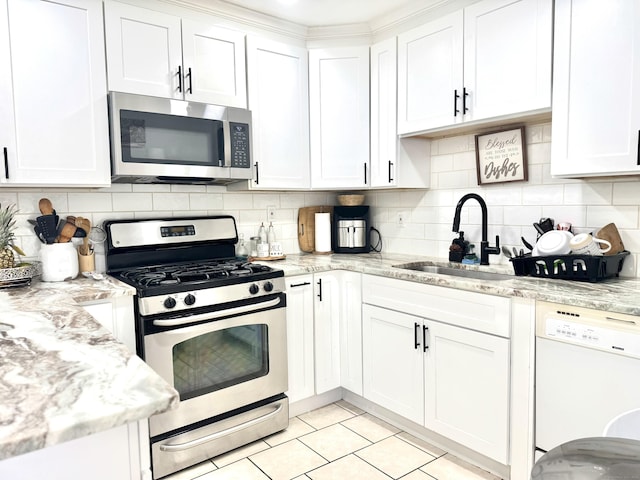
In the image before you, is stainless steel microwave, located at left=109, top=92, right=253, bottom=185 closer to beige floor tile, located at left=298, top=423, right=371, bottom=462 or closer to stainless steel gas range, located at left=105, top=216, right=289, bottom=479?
stainless steel gas range, located at left=105, top=216, right=289, bottom=479

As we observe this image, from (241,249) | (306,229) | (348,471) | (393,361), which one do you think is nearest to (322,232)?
(306,229)

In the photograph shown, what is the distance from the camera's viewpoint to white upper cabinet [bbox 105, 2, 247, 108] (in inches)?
89.4

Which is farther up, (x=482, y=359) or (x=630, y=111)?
(x=630, y=111)

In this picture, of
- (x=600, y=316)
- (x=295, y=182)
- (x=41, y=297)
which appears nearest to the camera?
(x=600, y=316)

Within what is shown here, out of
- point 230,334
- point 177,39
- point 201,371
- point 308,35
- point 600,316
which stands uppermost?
point 308,35

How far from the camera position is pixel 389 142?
2857 mm

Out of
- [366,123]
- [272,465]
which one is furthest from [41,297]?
[366,123]

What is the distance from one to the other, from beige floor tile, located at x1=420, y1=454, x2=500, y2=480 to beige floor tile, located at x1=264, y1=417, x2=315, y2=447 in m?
0.69

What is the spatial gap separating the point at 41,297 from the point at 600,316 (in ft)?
6.99

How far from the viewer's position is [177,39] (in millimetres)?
2436

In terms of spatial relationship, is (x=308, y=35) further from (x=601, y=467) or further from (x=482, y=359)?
(x=601, y=467)

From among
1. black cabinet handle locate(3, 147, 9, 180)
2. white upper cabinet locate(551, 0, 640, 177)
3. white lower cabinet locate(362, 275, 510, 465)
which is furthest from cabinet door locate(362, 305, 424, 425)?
black cabinet handle locate(3, 147, 9, 180)

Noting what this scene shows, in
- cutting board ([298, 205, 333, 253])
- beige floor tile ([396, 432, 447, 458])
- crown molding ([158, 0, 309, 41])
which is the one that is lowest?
beige floor tile ([396, 432, 447, 458])

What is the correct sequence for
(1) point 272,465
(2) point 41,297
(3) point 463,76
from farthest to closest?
(3) point 463,76 → (1) point 272,465 → (2) point 41,297
